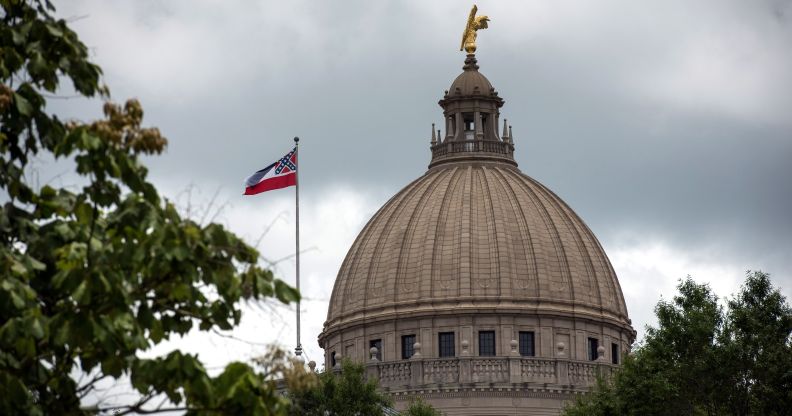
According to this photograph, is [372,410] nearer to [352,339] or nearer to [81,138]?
[352,339]

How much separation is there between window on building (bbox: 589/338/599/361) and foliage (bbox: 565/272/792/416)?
4825cm

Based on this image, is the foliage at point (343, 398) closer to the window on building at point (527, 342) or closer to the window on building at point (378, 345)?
the window on building at point (378, 345)

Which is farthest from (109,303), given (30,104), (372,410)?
(372,410)

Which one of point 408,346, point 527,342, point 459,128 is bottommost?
point 408,346

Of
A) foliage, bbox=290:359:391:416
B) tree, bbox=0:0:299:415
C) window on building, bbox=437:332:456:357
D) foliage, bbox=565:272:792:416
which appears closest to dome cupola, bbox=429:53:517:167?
window on building, bbox=437:332:456:357

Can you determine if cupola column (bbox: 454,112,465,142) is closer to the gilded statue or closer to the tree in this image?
the gilded statue

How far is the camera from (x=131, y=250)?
24.0 metres

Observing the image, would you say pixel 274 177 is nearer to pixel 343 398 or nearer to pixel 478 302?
pixel 343 398

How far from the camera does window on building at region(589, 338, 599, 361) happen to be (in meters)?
118

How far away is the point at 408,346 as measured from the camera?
4577 inches

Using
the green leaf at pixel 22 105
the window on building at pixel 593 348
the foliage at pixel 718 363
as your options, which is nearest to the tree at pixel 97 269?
the green leaf at pixel 22 105

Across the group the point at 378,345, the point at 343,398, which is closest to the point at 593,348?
the point at 378,345

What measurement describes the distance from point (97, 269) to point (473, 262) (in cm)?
9310

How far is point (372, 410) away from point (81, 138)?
58243mm
